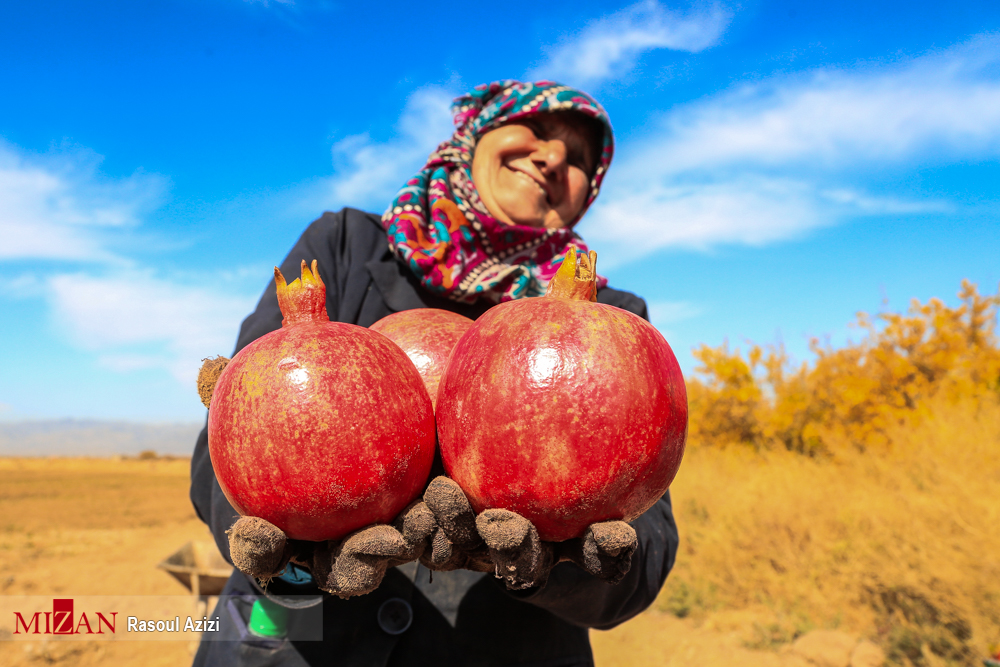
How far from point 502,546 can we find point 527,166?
1.85 meters

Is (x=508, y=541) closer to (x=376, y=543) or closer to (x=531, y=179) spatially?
(x=376, y=543)

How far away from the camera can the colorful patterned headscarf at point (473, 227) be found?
2201 millimetres

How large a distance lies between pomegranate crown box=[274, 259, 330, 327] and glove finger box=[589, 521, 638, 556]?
0.70m

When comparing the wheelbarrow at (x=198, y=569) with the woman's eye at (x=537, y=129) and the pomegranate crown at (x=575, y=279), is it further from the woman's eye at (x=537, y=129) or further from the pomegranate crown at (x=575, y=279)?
the pomegranate crown at (x=575, y=279)

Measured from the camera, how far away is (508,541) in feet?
3.56

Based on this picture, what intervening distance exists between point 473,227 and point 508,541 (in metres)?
1.60

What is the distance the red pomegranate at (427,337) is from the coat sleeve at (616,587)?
0.70 metres

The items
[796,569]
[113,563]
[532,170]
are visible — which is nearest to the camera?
[532,170]

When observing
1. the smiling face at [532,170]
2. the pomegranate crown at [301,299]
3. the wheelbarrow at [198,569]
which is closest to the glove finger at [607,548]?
the pomegranate crown at [301,299]

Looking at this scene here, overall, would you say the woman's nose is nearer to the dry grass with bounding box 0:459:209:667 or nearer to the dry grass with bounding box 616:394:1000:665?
the dry grass with bounding box 616:394:1000:665

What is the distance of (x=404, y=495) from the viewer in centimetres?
116

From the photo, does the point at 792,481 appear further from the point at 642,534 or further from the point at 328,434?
the point at 328,434

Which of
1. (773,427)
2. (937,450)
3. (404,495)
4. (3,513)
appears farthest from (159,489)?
(404,495)

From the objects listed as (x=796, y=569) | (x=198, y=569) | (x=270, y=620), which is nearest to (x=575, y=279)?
(x=270, y=620)
